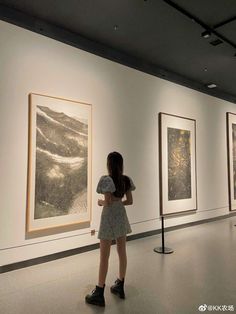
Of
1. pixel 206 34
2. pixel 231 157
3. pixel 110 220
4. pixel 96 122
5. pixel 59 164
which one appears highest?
pixel 206 34

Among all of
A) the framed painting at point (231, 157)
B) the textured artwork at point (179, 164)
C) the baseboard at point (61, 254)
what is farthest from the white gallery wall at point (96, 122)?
the framed painting at point (231, 157)

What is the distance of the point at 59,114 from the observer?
13.3ft

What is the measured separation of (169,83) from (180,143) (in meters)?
1.38

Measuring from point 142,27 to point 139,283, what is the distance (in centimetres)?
Answer: 372

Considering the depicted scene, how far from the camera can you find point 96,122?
4555 millimetres

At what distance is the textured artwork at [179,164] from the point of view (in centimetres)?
571

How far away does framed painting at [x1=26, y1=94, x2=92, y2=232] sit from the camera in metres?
3.72

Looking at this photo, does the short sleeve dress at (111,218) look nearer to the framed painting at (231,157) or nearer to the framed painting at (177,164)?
the framed painting at (177,164)

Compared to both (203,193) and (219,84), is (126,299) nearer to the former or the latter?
(203,193)

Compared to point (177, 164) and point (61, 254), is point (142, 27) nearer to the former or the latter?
point (177, 164)

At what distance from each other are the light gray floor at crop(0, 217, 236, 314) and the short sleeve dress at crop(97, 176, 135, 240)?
0.70 meters

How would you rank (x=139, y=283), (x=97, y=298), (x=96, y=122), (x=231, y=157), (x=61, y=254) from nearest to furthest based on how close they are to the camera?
(x=97, y=298) < (x=139, y=283) < (x=61, y=254) < (x=96, y=122) < (x=231, y=157)

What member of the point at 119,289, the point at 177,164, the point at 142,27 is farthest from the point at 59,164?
the point at 177,164

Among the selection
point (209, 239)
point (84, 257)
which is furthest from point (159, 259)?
point (209, 239)
